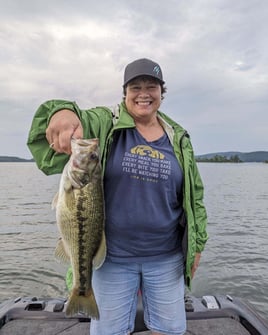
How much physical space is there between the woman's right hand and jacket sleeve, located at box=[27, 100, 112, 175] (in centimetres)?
6

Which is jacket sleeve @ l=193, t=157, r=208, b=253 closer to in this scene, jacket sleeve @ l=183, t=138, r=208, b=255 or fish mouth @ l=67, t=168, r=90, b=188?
jacket sleeve @ l=183, t=138, r=208, b=255

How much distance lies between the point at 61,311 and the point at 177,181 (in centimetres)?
223

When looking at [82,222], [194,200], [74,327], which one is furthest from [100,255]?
[74,327]

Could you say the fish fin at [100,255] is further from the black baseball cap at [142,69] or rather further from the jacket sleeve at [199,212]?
the black baseball cap at [142,69]

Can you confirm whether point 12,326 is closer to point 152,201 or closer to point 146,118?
point 152,201

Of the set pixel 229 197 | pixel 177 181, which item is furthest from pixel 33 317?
Answer: pixel 229 197

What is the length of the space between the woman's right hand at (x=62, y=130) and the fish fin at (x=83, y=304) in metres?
1.12

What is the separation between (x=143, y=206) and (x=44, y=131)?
0.91 meters

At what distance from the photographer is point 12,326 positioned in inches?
148

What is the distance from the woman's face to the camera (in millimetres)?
2746

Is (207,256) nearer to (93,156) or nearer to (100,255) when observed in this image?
(100,255)

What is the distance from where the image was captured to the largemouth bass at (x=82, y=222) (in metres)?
2.38

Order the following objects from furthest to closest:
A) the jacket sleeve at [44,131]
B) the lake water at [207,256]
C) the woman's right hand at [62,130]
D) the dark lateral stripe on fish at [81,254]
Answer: the lake water at [207,256]
the dark lateral stripe on fish at [81,254]
the jacket sleeve at [44,131]
the woman's right hand at [62,130]

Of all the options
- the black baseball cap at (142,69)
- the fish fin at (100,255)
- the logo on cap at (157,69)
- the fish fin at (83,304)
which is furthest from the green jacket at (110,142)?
the fish fin at (83,304)
